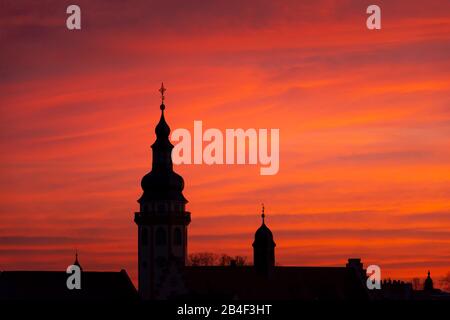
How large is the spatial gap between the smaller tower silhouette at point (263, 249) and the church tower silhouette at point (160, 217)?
36.2 ft

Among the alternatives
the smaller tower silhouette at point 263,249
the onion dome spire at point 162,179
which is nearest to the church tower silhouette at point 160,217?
the onion dome spire at point 162,179

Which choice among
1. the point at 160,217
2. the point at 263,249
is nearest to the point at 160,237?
the point at 160,217

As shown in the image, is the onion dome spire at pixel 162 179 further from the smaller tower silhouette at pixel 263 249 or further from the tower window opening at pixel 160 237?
the smaller tower silhouette at pixel 263 249

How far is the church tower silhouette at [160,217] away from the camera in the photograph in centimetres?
15812

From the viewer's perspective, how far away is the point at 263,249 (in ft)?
485

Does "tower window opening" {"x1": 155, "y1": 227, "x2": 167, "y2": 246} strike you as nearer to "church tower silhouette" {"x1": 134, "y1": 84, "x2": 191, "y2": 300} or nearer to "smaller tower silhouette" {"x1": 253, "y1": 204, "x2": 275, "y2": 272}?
"church tower silhouette" {"x1": 134, "y1": 84, "x2": 191, "y2": 300}

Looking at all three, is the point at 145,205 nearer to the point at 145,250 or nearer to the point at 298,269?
the point at 145,250

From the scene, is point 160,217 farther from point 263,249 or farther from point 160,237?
point 263,249

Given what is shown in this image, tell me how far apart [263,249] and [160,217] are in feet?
54.6

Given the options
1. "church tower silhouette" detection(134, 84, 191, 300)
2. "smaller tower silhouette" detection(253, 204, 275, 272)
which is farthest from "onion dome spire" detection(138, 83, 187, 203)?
"smaller tower silhouette" detection(253, 204, 275, 272)

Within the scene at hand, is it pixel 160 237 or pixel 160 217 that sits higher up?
pixel 160 217
